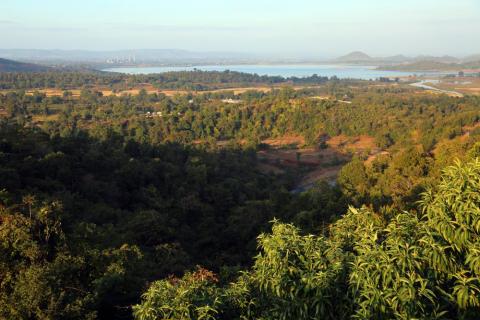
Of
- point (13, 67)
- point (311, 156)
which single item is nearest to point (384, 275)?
point (311, 156)

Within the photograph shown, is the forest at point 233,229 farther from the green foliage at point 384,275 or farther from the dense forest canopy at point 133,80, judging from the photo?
the dense forest canopy at point 133,80

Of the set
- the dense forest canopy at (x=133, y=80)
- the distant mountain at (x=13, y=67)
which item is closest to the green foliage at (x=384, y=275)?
the dense forest canopy at (x=133, y=80)

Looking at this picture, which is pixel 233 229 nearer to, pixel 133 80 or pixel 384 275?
pixel 384 275

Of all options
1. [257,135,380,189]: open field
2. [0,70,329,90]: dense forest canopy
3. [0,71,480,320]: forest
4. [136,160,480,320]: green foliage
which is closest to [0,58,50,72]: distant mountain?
[0,70,329,90]: dense forest canopy

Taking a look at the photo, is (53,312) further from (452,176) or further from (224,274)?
(452,176)

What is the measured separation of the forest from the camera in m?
6.04

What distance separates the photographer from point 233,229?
19.0m

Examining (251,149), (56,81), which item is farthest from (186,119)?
(56,81)

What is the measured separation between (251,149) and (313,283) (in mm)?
35072

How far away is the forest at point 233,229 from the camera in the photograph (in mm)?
6035

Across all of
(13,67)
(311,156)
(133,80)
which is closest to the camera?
(311,156)

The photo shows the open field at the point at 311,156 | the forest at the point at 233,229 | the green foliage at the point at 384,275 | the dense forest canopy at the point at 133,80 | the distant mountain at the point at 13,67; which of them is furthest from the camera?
the distant mountain at the point at 13,67

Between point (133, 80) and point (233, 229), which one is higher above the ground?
point (133, 80)

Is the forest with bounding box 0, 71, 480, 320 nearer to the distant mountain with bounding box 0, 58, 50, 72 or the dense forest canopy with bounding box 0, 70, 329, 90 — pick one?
the dense forest canopy with bounding box 0, 70, 329, 90
